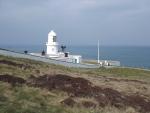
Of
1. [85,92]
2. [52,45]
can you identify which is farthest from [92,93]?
[52,45]

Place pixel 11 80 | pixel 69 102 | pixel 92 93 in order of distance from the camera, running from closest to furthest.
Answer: pixel 69 102 → pixel 11 80 → pixel 92 93

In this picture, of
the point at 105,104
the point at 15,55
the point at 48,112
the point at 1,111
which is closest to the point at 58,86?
the point at 105,104

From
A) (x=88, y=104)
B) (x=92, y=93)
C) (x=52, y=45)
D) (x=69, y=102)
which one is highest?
(x=52, y=45)

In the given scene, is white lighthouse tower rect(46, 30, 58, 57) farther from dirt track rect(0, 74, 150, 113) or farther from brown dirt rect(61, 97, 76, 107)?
brown dirt rect(61, 97, 76, 107)

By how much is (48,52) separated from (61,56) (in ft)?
8.93

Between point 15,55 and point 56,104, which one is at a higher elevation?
point 15,55

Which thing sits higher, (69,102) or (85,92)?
(85,92)

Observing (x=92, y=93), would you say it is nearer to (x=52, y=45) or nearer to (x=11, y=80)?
(x=11, y=80)

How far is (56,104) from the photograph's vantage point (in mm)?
18594

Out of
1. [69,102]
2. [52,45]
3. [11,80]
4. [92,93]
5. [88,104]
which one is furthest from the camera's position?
[52,45]

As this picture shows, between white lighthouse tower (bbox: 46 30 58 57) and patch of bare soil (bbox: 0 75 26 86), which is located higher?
white lighthouse tower (bbox: 46 30 58 57)

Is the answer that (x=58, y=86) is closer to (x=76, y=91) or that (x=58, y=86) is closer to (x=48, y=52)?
(x=76, y=91)

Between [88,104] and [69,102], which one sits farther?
[88,104]

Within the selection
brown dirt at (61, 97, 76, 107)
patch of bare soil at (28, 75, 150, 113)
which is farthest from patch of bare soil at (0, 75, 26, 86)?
brown dirt at (61, 97, 76, 107)
